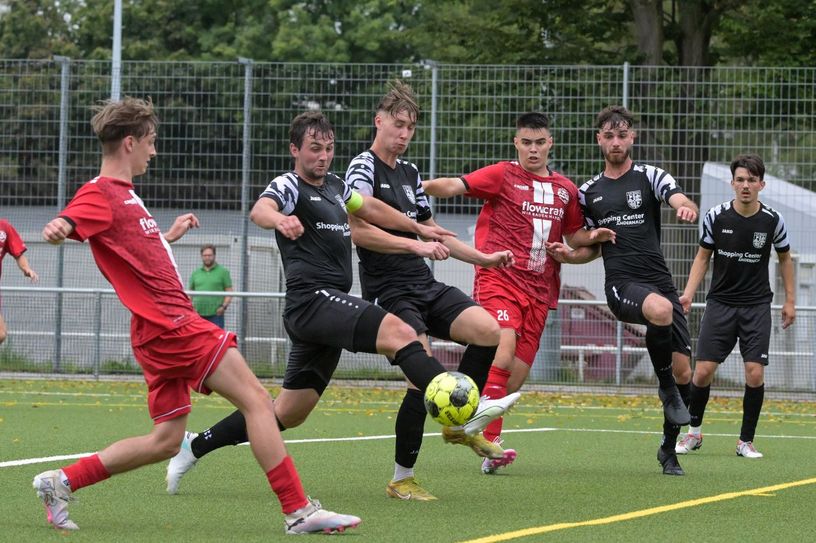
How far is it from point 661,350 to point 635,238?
84cm

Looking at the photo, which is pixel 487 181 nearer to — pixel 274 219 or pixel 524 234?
pixel 524 234

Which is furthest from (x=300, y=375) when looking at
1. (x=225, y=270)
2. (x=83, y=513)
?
(x=225, y=270)

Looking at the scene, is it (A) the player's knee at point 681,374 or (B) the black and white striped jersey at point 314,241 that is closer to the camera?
(B) the black and white striped jersey at point 314,241

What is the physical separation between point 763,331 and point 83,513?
20.5 ft

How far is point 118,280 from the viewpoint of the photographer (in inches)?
262

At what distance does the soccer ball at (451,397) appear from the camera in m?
7.24

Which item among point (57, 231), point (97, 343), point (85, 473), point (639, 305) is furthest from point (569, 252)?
point (97, 343)

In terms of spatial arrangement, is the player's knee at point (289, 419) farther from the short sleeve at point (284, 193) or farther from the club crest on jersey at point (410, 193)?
the club crest on jersey at point (410, 193)

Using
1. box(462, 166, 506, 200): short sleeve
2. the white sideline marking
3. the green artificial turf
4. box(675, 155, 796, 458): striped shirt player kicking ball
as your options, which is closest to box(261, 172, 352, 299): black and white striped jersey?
the green artificial turf

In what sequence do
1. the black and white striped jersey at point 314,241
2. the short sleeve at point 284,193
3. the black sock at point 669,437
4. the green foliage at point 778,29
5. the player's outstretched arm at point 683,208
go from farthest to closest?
the green foliage at point 778,29
the black sock at point 669,437
the player's outstretched arm at point 683,208
the black and white striped jersey at point 314,241
the short sleeve at point 284,193

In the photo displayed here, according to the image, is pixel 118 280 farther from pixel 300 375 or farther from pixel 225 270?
pixel 225 270

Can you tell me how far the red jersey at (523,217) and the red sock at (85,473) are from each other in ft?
12.9

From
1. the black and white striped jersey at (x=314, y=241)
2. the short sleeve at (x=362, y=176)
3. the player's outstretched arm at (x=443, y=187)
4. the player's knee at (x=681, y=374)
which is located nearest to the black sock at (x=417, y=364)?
the black and white striped jersey at (x=314, y=241)

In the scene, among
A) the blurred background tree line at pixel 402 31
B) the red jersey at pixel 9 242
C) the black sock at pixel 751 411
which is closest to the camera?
the black sock at pixel 751 411
